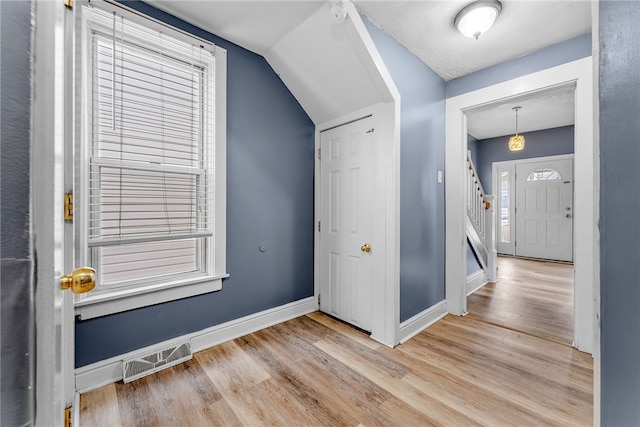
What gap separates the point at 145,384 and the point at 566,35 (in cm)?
405

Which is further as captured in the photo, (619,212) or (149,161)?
(149,161)

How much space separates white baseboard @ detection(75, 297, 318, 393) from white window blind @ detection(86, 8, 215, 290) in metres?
0.46

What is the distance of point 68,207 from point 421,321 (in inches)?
103

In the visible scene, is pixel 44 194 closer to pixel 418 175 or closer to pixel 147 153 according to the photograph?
pixel 147 153

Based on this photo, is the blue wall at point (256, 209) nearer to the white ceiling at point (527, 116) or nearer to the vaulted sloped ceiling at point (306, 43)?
the vaulted sloped ceiling at point (306, 43)

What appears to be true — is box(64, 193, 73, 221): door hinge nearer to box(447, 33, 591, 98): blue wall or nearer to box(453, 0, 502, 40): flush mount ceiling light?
box(453, 0, 502, 40): flush mount ceiling light

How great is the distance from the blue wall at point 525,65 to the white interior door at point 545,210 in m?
4.01

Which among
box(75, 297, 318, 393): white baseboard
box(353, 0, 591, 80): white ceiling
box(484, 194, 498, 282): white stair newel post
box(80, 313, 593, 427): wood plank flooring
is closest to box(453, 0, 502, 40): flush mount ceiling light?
box(353, 0, 591, 80): white ceiling

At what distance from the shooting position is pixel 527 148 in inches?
218

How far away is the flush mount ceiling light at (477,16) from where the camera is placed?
181cm

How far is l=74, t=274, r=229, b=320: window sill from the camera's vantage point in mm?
1567

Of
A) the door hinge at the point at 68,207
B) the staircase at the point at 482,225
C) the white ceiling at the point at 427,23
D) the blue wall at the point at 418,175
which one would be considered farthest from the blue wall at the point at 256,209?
the staircase at the point at 482,225

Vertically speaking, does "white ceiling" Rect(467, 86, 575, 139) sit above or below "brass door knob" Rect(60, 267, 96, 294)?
above

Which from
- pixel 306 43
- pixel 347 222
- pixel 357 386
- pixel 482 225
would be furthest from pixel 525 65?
pixel 357 386
